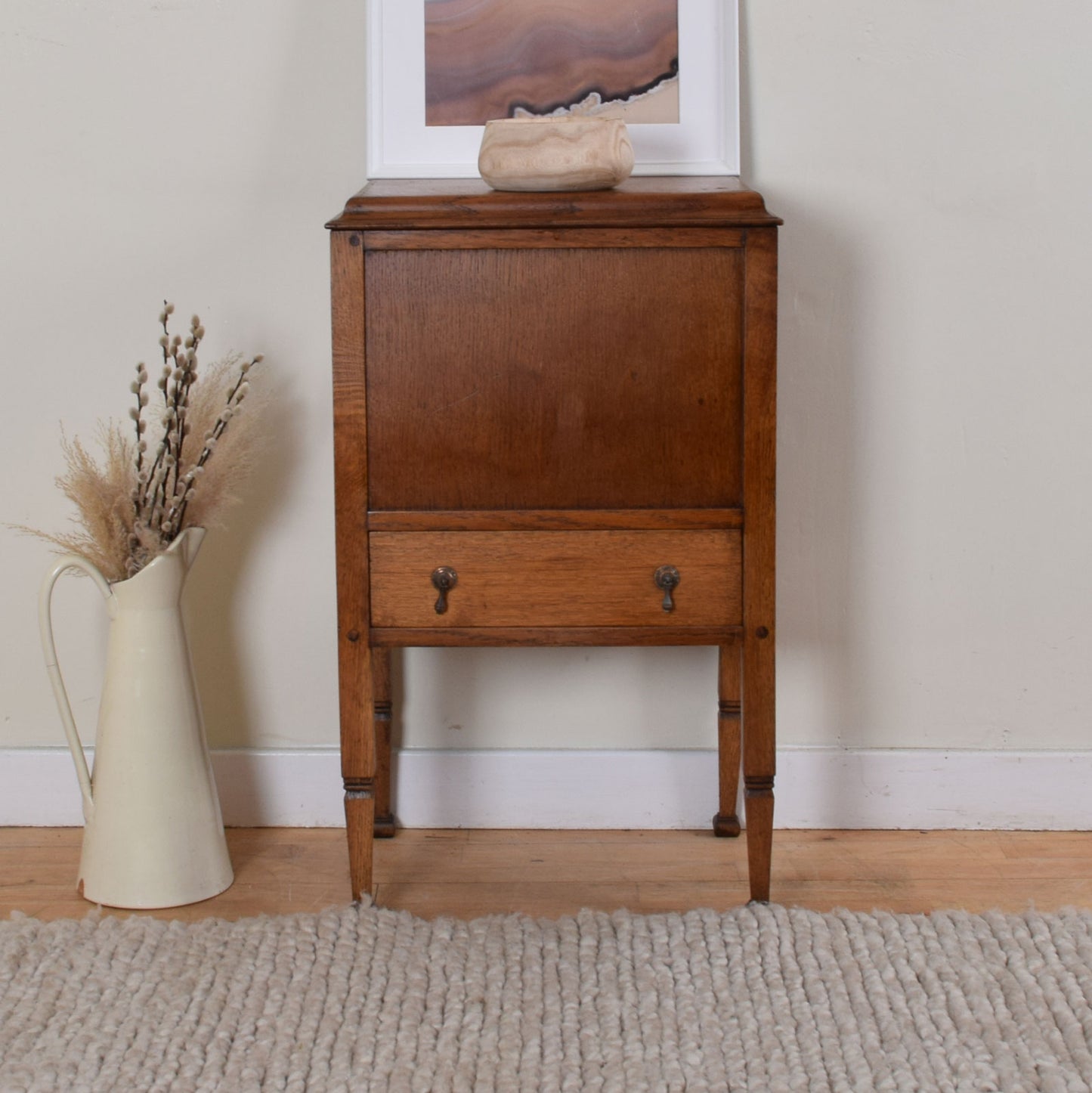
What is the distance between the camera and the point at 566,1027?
4.16 feet

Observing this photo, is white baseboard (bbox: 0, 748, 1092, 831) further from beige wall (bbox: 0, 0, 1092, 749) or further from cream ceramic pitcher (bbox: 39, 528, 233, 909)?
cream ceramic pitcher (bbox: 39, 528, 233, 909)

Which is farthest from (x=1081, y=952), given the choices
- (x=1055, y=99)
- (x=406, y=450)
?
(x=1055, y=99)

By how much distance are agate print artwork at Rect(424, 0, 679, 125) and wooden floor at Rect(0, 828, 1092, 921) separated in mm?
1012

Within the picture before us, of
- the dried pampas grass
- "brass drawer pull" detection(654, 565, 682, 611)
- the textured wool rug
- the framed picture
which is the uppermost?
the framed picture

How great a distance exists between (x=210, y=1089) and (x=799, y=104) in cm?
141

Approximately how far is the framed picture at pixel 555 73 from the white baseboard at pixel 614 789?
2.76ft

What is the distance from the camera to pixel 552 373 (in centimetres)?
138

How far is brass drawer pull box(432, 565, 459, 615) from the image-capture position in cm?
140

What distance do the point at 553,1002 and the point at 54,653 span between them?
791mm

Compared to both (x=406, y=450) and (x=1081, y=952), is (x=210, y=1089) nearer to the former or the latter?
Result: (x=406, y=450)

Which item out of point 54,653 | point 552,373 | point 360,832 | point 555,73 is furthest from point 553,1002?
point 555,73

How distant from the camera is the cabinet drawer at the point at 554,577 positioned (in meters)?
1.40

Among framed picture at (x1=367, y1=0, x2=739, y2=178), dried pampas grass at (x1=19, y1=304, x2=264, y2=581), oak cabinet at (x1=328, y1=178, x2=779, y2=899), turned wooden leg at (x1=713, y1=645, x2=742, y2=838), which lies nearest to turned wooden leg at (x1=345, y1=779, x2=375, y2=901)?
oak cabinet at (x1=328, y1=178, x2=779, y2=899)

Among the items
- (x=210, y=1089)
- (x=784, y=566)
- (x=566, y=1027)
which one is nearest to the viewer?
(x=210, y=1089)
